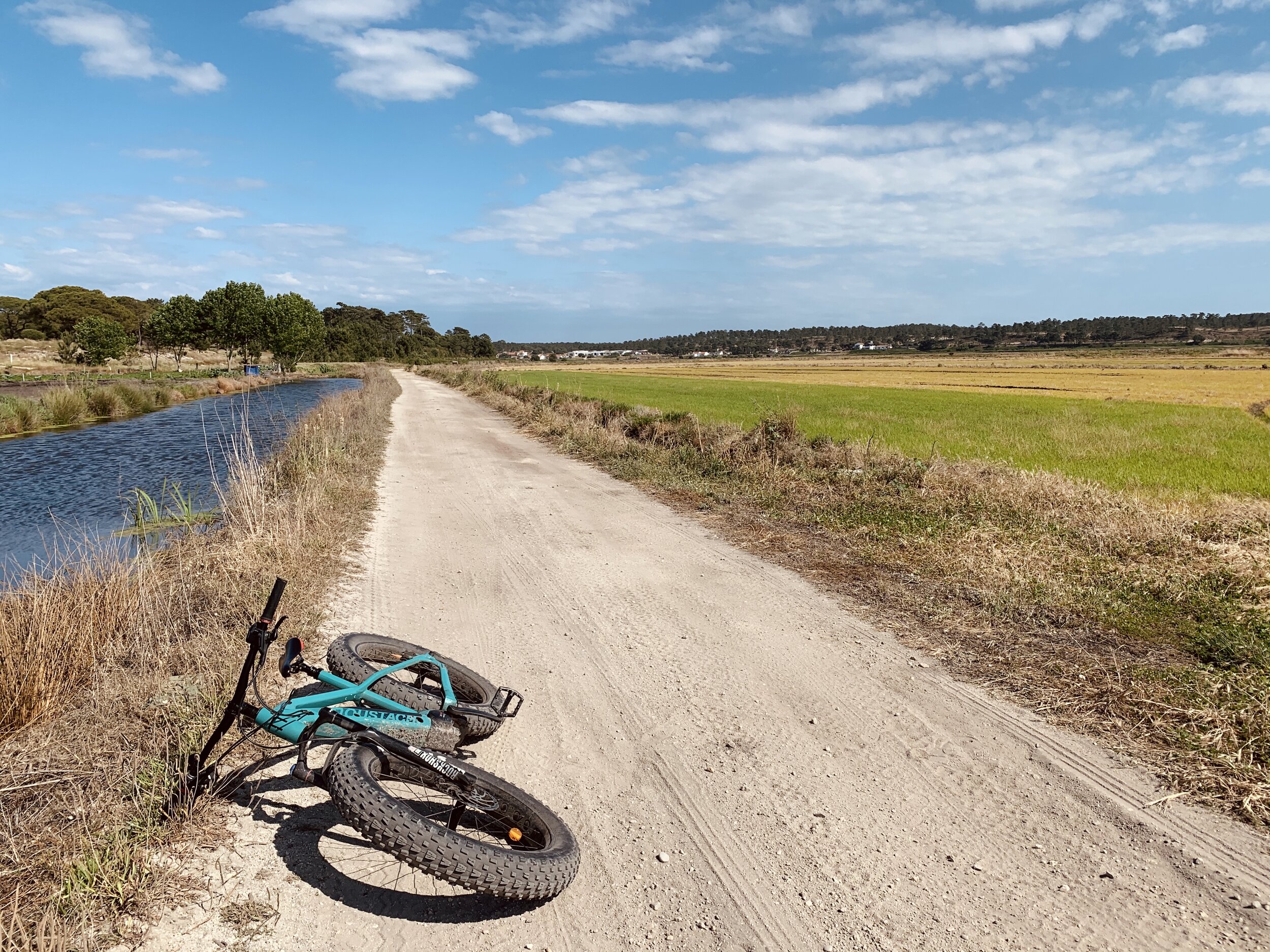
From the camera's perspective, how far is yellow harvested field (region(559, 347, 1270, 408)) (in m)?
47.6

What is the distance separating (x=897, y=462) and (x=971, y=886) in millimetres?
9742

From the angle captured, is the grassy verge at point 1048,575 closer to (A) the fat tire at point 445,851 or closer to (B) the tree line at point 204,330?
(A) the fat tire at point 445,851

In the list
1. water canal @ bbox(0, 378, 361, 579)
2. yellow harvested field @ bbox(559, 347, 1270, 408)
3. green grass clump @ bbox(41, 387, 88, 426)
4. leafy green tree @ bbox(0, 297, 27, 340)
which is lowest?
water canal @ bbox(0, 378, 361, 579)

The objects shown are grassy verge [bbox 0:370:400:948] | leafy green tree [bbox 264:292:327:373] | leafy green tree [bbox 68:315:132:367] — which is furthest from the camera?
leafy green tree [bbox 264:292:327:373]

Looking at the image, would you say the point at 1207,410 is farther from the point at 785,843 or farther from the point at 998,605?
the point at 785,843

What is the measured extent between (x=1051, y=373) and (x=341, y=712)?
8612cm

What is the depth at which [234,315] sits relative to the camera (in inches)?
2468

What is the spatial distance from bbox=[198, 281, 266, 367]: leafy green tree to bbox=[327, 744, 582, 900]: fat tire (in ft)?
220

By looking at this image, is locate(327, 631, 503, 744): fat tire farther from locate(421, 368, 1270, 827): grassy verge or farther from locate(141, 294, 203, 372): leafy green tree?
locate(141, 294, 203, 372): leafy green tree

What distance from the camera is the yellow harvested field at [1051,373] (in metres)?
47.6

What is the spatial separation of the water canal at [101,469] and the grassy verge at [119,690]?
1168 millimetres

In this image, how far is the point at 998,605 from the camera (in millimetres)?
6223

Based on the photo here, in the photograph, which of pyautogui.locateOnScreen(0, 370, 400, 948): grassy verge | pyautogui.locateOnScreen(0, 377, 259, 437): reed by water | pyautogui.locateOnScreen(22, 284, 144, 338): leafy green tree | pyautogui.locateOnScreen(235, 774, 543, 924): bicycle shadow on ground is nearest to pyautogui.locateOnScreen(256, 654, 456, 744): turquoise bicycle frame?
pyautogui.locateOnScreen(235, 774, 543, 924): bicycle shadow on ground

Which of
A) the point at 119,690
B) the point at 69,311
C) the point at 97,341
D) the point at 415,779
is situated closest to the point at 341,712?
the point at 415,779
